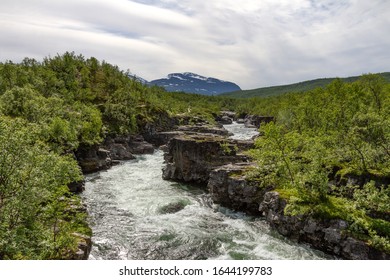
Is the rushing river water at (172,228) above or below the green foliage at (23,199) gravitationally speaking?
below

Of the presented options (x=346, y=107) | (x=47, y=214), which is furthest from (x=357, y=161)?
(x=47, y=214)

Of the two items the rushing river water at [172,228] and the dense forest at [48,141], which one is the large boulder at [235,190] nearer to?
the rushing river water at [172,228]

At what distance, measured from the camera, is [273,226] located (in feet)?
113

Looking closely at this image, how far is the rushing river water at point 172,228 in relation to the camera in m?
29.7

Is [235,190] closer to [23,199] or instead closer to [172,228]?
[172,228]

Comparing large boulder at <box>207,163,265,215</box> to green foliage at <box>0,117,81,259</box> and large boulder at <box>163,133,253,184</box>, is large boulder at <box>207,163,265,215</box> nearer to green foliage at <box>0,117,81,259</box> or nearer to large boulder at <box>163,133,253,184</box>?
large boulder at <box>163,133,253,184</box>

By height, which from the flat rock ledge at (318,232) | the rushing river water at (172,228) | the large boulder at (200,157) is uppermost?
the large boulder at (200,157)

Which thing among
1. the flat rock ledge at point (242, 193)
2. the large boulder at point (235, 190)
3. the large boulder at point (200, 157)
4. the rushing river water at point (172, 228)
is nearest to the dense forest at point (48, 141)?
the rushing river water at point (172, 228)

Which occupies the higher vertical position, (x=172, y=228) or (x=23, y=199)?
(x=23, y=199)

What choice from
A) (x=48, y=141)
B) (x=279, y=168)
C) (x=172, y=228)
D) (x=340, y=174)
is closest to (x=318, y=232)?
(x=279, y=168)

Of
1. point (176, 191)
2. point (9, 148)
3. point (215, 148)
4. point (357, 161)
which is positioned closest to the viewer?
point (9, 148)

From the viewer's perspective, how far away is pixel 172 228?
35250 millimetres

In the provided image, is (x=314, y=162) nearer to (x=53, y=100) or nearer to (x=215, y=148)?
(x=215, y=148)

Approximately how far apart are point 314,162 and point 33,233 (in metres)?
28.3
